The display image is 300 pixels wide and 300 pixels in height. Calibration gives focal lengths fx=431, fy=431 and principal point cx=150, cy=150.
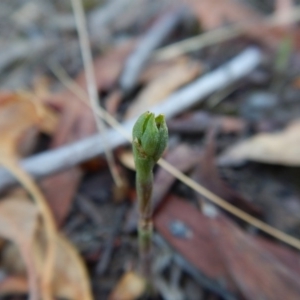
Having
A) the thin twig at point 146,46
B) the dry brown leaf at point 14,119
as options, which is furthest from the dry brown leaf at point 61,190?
the thin twig at point 146,46

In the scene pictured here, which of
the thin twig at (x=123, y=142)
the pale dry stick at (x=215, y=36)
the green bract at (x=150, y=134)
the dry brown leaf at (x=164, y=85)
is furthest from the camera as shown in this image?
the pale dry stick at (x=215, y=36)

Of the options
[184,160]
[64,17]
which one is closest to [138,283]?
[184,160]

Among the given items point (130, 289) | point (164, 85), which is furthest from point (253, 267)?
point (164, 85)

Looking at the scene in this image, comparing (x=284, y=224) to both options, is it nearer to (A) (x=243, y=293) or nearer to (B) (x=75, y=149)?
(A) (x=243, y=293)

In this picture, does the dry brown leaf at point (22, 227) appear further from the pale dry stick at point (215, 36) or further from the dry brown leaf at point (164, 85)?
the pale dry stick at point (215, 36)

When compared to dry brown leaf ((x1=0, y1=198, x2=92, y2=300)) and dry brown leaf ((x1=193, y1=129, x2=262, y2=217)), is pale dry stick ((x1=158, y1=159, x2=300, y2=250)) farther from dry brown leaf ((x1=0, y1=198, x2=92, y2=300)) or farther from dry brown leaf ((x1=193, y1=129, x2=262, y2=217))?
dry brown leaf ((x1=0, y1=198, x2=92, y2=300))

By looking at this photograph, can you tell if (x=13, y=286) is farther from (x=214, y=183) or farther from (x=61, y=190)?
(x=214, y=183)
